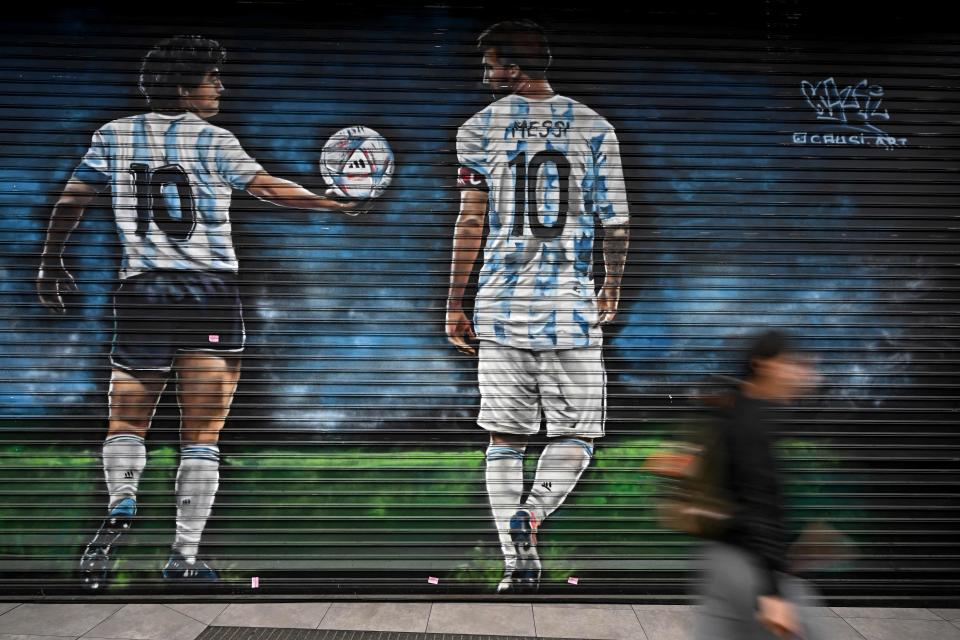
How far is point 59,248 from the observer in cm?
457

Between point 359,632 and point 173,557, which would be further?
point 173,557

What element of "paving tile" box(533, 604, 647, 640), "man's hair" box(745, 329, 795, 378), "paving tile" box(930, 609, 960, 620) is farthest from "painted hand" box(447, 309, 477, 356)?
"paving tile" box(930, 609, 960, 620)

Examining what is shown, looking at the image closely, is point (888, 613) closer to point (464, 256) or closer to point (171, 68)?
point (464, 256)

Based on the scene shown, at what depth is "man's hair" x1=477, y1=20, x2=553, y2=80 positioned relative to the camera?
15.3 feet

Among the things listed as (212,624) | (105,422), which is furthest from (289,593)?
(105,422)

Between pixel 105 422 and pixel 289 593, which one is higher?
pixel 105 422

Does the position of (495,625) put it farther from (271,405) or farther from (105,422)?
(105,422)

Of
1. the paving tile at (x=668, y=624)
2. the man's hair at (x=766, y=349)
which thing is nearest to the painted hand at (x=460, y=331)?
the paving tile at (x=668, y=624)

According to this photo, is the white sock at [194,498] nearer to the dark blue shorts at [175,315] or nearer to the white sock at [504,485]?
the dark blue shorts at [175,315]

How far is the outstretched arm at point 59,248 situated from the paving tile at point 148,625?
232 cm

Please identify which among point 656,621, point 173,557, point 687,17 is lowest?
point 656,621

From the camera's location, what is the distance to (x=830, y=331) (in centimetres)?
462

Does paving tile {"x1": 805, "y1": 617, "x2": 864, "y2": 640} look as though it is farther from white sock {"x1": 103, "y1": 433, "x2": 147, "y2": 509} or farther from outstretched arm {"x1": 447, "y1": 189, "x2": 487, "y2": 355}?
white sock {"x1": 103, "y1": 433, "x2": 147, "y2": 509}

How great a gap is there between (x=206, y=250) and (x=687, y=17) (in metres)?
4.20
